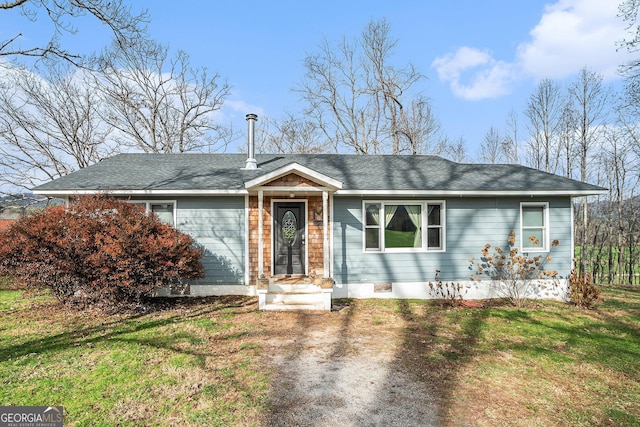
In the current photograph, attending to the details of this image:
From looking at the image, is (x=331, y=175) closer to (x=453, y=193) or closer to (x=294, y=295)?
(x=453, y=193)

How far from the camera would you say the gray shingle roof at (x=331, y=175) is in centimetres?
862

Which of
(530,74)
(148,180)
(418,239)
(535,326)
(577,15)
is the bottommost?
(535,326)

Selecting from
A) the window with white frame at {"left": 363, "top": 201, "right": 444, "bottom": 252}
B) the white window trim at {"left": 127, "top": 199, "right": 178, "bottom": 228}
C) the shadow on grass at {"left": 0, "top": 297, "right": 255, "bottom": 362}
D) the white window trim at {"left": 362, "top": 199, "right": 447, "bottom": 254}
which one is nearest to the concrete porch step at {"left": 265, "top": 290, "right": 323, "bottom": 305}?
the shadow on grass at {"left": 0, "top": 297, "right": 255, "bottom": 362}

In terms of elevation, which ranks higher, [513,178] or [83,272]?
Answer: [513,178]

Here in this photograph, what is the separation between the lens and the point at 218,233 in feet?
29.1

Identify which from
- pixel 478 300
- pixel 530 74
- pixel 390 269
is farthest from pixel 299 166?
pixel 530 74

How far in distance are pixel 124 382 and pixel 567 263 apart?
1046 cm

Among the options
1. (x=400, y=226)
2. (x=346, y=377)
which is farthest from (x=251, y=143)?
(x=346, y=377)

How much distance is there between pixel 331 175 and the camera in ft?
31.5

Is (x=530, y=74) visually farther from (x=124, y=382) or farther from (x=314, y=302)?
(x=124, y=382)

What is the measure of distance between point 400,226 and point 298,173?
10.3 feet

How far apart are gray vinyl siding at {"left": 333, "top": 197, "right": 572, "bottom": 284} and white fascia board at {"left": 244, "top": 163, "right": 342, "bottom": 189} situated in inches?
40.9

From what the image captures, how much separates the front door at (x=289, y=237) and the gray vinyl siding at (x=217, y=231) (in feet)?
2.97

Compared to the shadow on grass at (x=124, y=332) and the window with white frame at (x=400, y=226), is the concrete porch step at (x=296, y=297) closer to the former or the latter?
the shadow on grass at (x=124, y=332)
